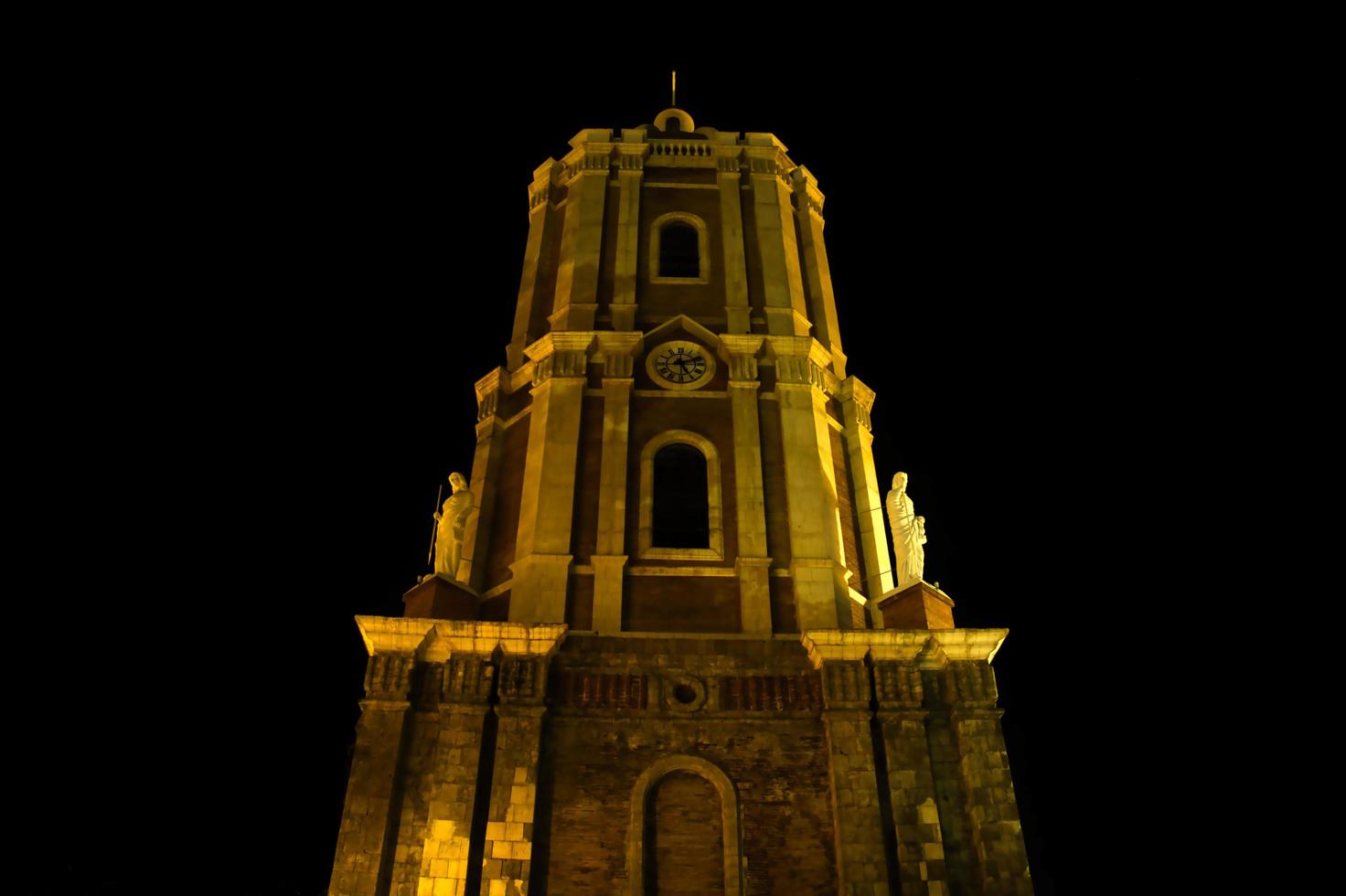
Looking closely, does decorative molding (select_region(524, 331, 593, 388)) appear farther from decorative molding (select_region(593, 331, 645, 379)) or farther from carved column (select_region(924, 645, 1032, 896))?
carved column (select_region(924, 645, 1032, 896))

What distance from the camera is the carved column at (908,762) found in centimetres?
1741

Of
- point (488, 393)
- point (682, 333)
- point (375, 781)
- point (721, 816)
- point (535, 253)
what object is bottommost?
point (721, 816)

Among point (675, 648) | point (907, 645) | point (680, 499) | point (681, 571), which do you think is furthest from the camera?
point (680, 499)

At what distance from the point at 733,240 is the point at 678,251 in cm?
134

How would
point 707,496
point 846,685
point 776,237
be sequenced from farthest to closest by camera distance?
point 776,237 → point 707,496 → point 846,685

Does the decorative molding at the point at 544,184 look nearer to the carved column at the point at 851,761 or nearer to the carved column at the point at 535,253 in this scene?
the carved column at the point at 535,253

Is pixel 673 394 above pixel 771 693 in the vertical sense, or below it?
above

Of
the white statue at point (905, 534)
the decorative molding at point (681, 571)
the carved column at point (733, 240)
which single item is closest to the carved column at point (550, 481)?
the decorative molding at point (681, 571)

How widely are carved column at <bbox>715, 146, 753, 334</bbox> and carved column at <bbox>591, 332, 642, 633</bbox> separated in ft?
7.73

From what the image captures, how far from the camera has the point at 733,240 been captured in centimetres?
2786

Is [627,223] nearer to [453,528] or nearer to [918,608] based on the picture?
[453,528]

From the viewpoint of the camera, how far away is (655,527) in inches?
885

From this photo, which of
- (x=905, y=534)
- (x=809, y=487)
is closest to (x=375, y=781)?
(x=809, y=487)

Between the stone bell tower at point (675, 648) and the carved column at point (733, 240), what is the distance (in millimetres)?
149
